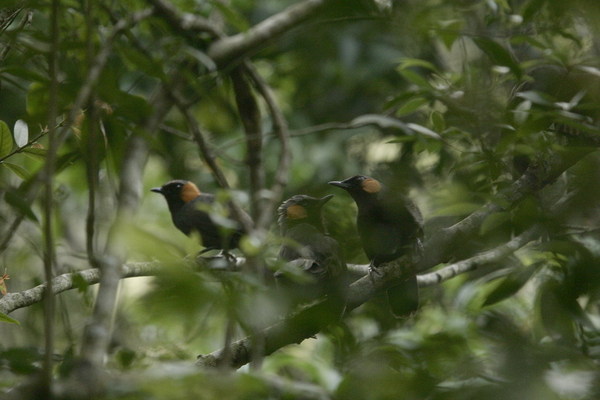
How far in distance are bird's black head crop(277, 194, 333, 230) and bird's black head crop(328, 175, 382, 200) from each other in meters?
0.16

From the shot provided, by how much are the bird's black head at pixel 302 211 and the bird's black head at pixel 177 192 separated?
1.43 meters

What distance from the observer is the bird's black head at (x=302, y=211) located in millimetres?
4125

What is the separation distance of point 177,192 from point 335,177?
1.36m

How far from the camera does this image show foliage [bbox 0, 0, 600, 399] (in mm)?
1278

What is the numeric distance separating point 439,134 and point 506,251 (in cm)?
63

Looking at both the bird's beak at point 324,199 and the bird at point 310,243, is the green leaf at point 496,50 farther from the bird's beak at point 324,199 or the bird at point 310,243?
the bird's beak at point 324,199

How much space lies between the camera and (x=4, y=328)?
18.6ft

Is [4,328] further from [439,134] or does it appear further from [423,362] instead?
[423,362]

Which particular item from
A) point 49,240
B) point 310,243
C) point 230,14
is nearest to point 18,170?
point 230,14

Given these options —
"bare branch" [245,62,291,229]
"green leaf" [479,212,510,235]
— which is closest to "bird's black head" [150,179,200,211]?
"bare branch" [245,62,291,229]

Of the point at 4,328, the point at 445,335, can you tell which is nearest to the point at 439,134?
the point at 445,335

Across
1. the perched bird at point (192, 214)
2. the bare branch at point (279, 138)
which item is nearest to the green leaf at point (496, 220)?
the bare branch at point (279, 138)

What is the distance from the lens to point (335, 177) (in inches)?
239

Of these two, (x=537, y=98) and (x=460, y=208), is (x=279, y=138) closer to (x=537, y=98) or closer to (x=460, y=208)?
(x=460, y=208)
